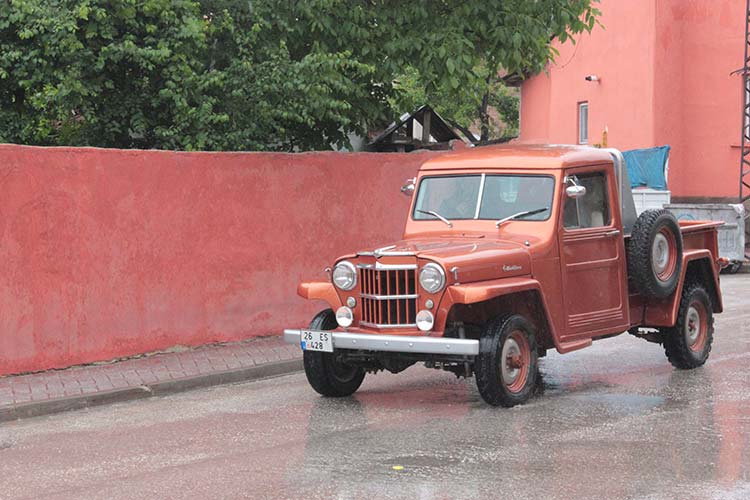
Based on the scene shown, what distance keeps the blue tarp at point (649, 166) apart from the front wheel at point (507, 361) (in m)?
18.0

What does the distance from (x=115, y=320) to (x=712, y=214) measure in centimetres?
1582

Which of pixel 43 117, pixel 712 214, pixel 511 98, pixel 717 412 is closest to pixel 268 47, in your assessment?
pixel 43 117

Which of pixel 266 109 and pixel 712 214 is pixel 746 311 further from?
pixel 712 214

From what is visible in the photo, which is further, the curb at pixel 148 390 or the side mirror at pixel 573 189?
the side mirror at pixel 573 189

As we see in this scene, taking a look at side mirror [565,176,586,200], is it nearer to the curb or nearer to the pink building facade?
the curb

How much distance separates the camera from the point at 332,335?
9039 mm

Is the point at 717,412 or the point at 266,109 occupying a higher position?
the point at 266,109

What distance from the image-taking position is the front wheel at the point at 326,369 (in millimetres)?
9594

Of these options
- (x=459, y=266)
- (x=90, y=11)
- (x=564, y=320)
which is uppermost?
(x=90, y=11)

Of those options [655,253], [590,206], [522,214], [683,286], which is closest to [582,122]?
[683,286]

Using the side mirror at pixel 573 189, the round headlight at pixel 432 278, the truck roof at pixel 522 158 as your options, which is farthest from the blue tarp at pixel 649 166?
the round headlight at pixel 432 278

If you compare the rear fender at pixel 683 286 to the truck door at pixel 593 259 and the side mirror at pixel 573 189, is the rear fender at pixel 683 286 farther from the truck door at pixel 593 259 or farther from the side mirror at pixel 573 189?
the side mirror at pixel 573 189

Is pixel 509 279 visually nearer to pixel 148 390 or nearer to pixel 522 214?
pixel 522 214

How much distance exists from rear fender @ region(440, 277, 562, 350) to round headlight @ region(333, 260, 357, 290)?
0.84 meters
